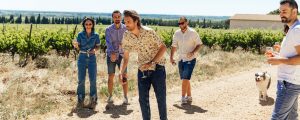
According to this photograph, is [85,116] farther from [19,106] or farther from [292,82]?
[292,82]

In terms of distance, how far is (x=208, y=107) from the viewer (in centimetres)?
754

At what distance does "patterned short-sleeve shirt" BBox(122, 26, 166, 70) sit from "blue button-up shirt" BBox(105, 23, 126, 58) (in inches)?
86.3

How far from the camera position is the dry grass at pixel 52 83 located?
7.21 metres

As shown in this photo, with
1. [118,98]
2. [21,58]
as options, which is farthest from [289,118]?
[21,58]

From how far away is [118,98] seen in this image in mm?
8125

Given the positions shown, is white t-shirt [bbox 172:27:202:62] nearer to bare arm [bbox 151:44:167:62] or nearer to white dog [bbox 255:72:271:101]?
white dog [bbox 255:72:271:101]

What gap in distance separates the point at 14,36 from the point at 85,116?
7544 mm

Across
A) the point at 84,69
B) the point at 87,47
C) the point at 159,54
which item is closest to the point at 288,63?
the point at 159,54

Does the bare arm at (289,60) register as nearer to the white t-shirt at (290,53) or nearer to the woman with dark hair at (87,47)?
the white t-shirt at (290,53)

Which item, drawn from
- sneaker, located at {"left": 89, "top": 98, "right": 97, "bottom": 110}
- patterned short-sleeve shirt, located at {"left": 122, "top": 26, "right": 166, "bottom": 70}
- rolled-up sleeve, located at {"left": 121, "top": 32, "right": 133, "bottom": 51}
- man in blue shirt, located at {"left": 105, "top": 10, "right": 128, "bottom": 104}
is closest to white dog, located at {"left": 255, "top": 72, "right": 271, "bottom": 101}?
man in blue shirt, located at {"left": 105, "top": 10, "right": 128, "bottom": 104}

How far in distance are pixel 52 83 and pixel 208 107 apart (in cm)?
382

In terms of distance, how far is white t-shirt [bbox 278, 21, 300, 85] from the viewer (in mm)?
3912

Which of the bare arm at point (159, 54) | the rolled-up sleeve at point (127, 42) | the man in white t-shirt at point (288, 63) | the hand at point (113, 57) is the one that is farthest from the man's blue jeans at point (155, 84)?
the hand at point (113, 57)

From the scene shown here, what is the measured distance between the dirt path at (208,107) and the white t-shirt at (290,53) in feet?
9.15
